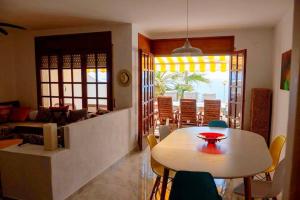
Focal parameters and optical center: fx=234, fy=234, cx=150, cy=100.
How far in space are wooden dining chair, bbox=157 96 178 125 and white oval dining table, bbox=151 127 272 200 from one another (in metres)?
3.49

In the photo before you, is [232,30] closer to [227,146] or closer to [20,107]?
[227,146]

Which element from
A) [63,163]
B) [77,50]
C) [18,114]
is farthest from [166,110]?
[63,163]

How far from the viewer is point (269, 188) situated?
2312 millimetres

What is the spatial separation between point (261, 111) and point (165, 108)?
2653 millimetres

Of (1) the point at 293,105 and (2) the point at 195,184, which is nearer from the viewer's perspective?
(1) the point at 293,105

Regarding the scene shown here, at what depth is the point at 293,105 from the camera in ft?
2.32

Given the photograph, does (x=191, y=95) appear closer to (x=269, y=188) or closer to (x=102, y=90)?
(x=102, y=90)

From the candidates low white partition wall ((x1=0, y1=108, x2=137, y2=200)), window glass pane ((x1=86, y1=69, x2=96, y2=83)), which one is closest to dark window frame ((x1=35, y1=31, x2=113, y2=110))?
window glass pane ((x1=86, y1=69, x2=96, y2=83))

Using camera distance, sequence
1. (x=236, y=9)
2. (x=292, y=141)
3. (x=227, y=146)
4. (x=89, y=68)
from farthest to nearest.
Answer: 1. (x=89, y=68)
2. (x=236, y=9)
3. (x=227, y=146)
4. (x=292, y=141)

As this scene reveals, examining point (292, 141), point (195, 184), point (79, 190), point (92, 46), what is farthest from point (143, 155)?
point (292, 141)

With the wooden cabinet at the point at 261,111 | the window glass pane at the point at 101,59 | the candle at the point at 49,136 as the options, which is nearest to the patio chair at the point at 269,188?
the candle at the point at 49,136

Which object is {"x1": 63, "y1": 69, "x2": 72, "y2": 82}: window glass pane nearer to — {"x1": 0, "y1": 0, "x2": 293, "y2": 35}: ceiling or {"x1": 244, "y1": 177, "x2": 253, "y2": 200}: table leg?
{"x1": 0, "y1": 0, "x2": 293, "y2": 35}: ceiling

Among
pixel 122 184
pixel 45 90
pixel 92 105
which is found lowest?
pixel 122 184

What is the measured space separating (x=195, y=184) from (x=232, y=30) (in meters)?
4.36
